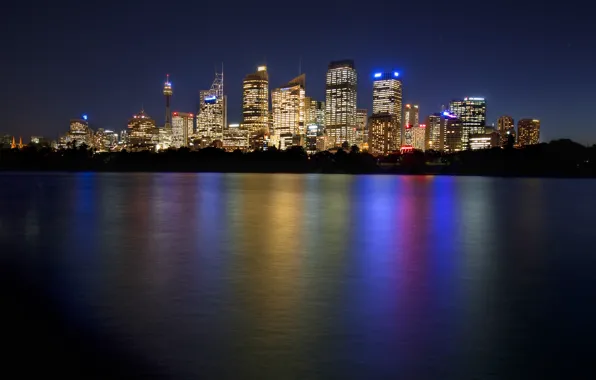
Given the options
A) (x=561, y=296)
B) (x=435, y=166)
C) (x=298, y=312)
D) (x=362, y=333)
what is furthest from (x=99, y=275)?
(x=435, y=166)

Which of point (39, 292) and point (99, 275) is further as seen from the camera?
point (99, 275)

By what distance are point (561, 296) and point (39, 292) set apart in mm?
11659

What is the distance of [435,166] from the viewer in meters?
191

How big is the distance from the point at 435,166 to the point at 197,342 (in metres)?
189

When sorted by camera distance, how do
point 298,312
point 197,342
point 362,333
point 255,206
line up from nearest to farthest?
1. point 197,342
2. point 362,333
3. point 298,312
4. point 255,206

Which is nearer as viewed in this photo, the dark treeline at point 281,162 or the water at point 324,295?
the water at point 324,295

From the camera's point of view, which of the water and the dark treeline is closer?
the water

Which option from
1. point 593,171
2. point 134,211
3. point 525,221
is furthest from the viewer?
point 593,171

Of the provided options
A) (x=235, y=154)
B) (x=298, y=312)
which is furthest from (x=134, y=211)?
(x=235, y=154)

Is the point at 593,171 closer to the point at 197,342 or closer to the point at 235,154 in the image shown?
the point at 235,154

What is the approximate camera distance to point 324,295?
12.3 meters

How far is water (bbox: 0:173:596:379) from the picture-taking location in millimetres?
8234

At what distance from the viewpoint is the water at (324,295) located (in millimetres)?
8234

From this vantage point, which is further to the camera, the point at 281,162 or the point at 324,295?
the point at 281,162
